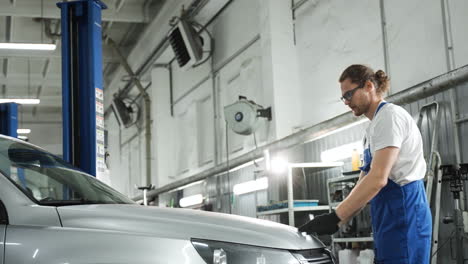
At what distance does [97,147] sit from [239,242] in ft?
9.63

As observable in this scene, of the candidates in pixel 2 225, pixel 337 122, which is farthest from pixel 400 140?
pixel 337 122

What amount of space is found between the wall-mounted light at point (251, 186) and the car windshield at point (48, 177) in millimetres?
5063

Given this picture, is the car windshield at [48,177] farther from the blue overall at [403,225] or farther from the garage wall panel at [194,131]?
the garage wall panel at [194,131]

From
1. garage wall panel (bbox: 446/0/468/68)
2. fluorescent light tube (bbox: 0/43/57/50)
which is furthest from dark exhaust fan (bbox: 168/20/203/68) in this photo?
garage wall panel (bbox: 446/0/468/68)

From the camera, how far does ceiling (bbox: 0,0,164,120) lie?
1073 centimetres

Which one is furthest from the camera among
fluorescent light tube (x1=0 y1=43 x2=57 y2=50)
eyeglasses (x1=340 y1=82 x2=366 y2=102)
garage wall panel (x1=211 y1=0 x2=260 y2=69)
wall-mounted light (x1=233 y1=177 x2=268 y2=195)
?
fluorescent light tube (x1=0 y1=43 x2=57 y2=50)

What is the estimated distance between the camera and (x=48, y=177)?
8.98 feet

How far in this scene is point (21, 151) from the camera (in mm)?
2701

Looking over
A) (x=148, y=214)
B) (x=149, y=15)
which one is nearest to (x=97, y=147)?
(x=148, y=214)

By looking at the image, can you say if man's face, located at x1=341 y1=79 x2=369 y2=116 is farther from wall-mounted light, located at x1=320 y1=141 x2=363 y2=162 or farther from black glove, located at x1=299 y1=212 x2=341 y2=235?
wall-mounted light, located at x1=320 y1=141 x2=363 y2=162

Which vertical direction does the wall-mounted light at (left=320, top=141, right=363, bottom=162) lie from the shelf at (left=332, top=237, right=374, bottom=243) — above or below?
above

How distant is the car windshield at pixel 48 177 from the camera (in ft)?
8.01

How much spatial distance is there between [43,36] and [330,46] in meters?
7.76

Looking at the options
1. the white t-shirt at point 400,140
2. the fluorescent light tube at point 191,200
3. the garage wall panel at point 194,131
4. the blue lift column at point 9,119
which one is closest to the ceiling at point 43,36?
the garage wall panel at point 194,131
